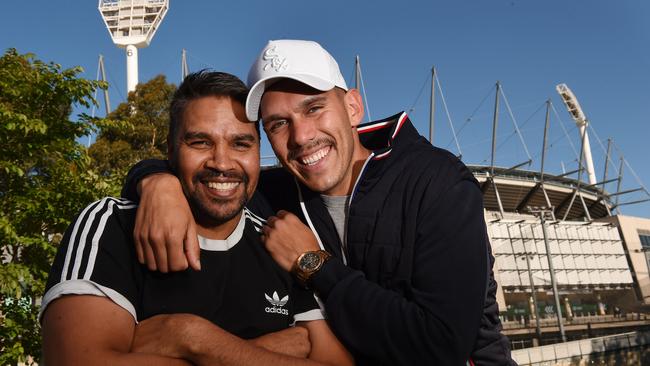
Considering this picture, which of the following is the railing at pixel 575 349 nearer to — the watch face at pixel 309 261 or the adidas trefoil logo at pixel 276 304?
the adidas trefoil logo at pixel 276 304

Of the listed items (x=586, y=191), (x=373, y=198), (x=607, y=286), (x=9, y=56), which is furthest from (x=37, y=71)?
(x=586, y=191)

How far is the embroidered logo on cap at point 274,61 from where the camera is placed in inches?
104

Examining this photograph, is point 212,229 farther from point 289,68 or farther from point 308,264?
point 289,68

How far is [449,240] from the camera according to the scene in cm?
223

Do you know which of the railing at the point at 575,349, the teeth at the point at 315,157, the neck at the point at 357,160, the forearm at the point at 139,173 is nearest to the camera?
the forearm at the point at 139,173

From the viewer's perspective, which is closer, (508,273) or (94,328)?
(94,328)

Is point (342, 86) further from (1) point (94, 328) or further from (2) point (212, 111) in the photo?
(1) point (94, 328)

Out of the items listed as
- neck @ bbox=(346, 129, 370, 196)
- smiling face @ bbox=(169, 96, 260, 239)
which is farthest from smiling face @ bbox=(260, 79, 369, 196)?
smiling face @ bbox=(169, 96, 260, 239)

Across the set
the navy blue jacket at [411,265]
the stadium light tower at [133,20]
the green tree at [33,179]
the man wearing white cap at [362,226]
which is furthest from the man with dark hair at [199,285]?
the stadium light tower at [133,20]

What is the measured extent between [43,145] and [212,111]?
19.4 feet

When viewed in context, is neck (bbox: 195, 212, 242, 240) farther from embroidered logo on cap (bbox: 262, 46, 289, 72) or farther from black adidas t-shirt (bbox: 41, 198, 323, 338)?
embroidered logo on cap (bbox: 262, 46, 289, 72)

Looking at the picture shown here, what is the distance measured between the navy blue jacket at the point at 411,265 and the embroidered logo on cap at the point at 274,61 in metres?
0.72

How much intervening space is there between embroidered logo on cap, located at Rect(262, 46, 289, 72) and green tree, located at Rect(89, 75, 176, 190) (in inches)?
682

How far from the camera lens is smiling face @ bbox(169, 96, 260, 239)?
7.89 ft
